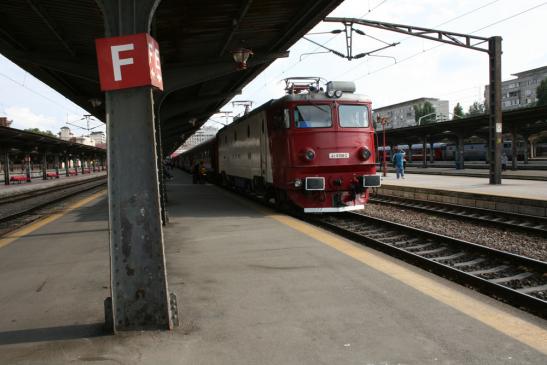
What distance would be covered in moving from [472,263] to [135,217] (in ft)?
15.8

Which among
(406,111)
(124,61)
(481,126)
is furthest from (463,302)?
(406,111)

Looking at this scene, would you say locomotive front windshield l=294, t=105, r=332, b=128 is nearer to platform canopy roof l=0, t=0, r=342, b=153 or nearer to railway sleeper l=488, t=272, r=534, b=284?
platform canopy roof l=0, t=0, r=342, b=153

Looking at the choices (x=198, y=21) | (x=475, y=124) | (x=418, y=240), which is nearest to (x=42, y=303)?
(x=418, y=240)

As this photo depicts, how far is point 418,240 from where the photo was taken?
8320mm

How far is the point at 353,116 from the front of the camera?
11.4 metres

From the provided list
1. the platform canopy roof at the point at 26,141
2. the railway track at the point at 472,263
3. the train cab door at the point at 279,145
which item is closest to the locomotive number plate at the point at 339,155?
the train cab door at the point at 279,145

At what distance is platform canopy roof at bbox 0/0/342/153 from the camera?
8.52m

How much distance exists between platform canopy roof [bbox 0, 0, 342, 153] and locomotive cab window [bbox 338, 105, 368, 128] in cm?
205

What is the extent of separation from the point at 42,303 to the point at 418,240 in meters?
6.07

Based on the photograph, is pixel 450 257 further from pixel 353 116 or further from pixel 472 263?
pixel 353 116

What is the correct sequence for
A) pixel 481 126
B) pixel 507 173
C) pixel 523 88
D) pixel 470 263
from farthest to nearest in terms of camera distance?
pixel 523 88, pixel 481 126, pixel 507 173, pixel 470 263

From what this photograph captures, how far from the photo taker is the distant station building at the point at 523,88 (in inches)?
3730

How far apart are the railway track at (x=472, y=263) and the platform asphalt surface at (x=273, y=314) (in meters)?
0.41

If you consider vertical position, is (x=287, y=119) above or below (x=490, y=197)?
above
